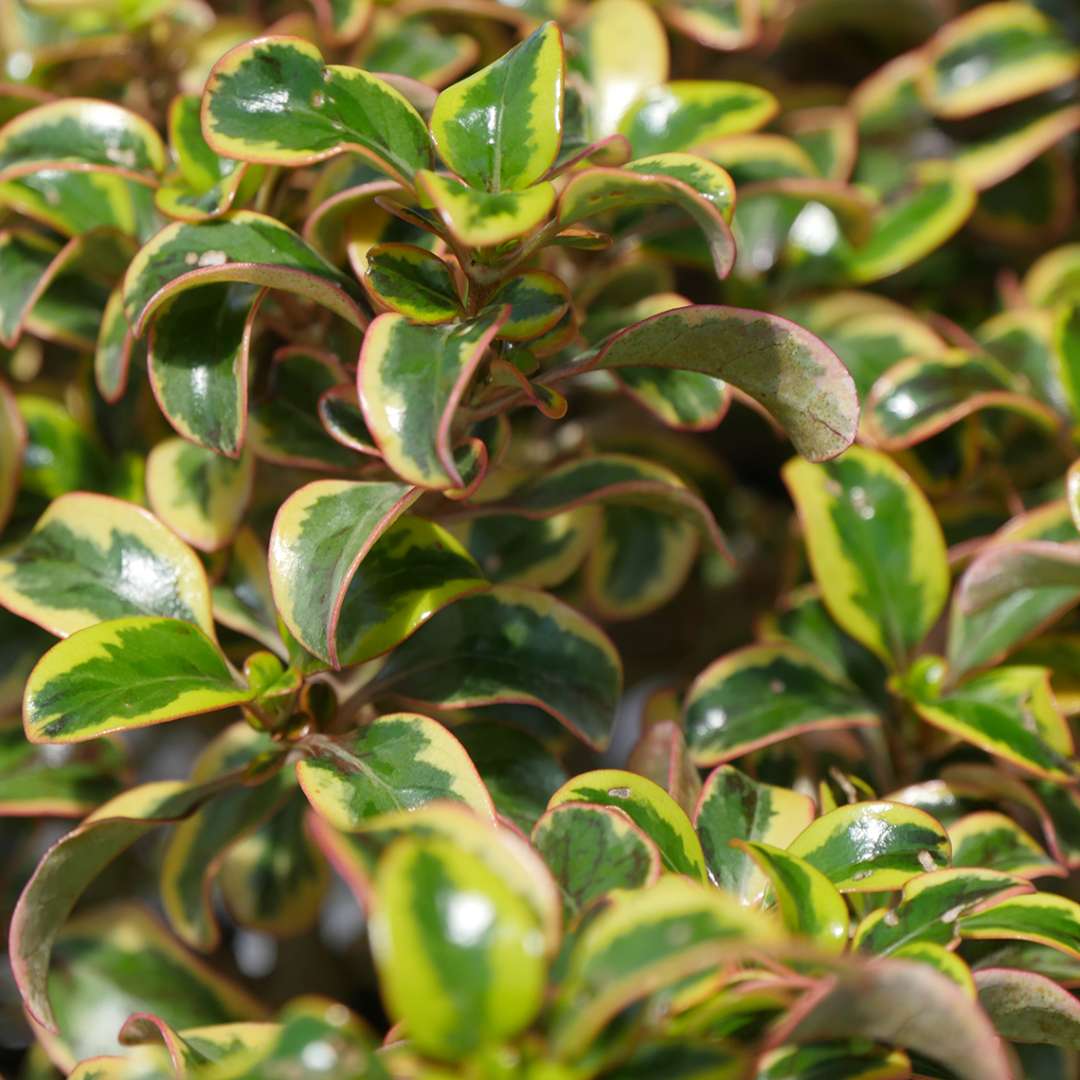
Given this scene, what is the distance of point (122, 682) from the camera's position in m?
0.77

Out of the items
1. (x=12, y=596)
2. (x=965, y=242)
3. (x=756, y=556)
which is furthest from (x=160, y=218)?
(x=965, y=242)

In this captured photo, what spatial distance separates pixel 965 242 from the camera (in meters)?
1.44

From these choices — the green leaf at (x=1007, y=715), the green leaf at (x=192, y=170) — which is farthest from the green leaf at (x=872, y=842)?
the green leaf at (x=192, y=170)

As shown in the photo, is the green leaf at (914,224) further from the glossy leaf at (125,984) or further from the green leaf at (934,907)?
the glossy leaf at (125,984)

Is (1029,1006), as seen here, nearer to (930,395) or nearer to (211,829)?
(930,395)

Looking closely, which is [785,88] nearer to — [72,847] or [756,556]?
[756,556]

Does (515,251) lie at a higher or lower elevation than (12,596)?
higher

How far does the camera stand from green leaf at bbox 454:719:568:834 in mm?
889

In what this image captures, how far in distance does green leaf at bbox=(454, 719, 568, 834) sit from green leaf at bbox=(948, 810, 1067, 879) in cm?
27

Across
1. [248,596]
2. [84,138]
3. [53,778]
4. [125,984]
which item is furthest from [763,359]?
[125,984]

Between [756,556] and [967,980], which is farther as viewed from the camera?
[756,556]

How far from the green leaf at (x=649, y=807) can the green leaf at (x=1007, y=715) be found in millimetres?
253

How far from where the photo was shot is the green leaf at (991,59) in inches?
50.5

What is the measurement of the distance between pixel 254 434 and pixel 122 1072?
1.42 ft
